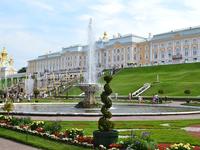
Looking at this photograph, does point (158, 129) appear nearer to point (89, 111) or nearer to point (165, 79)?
point (89, 111)

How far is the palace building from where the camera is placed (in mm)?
100438

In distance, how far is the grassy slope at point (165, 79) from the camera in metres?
50.5

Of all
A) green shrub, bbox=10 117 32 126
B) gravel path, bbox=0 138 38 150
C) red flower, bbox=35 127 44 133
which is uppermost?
green shrub, bbox=10 117 32 126

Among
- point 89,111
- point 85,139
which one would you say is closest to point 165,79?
point 89,111

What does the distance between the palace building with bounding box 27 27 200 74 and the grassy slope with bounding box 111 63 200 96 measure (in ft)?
43.9

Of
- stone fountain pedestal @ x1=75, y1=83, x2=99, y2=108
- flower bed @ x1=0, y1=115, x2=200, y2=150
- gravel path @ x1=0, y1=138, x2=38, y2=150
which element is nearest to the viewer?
flower bed @ x1=0, y1=115, x2=200, y2=150

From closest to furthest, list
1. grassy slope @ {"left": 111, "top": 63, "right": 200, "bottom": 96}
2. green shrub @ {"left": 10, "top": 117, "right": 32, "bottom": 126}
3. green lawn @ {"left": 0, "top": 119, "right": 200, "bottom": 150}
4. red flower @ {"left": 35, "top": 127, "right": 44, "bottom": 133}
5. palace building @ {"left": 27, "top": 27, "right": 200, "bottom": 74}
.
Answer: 1. green lawn @ {"left": 0, "top": 119, "right": 200, "bottom": 150}
2. red flower @ {"left": 35, "top": 127, "right": 44, "bottom": 133}
3. green shrub @ {"left": 10, "top": 117, "right": 32, "bottom": 126}
4. grassy slope @ {"left": 111, "top": 63, "right": 200, "bottom": 96}
5. palace building @ {"left": 27, "top": 27, "right": 200, "bottom": 74}

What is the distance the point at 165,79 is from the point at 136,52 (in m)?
52.9

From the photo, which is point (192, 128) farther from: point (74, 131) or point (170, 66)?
point (170, 66)

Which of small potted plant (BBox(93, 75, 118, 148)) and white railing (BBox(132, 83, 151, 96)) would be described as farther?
white railing (BBox(132, 83, 151, 96))

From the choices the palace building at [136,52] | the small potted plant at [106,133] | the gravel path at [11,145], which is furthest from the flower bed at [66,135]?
the palace building at [136,52]

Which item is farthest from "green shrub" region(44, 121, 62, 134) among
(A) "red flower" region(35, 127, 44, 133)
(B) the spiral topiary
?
(B) the spiral topiary

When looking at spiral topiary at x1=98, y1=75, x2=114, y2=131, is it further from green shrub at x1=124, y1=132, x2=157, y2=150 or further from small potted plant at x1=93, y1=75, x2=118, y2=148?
green shrub at x1=124, y1=132, x2=157, y2=150

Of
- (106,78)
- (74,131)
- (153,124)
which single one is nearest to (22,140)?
(74,131)
